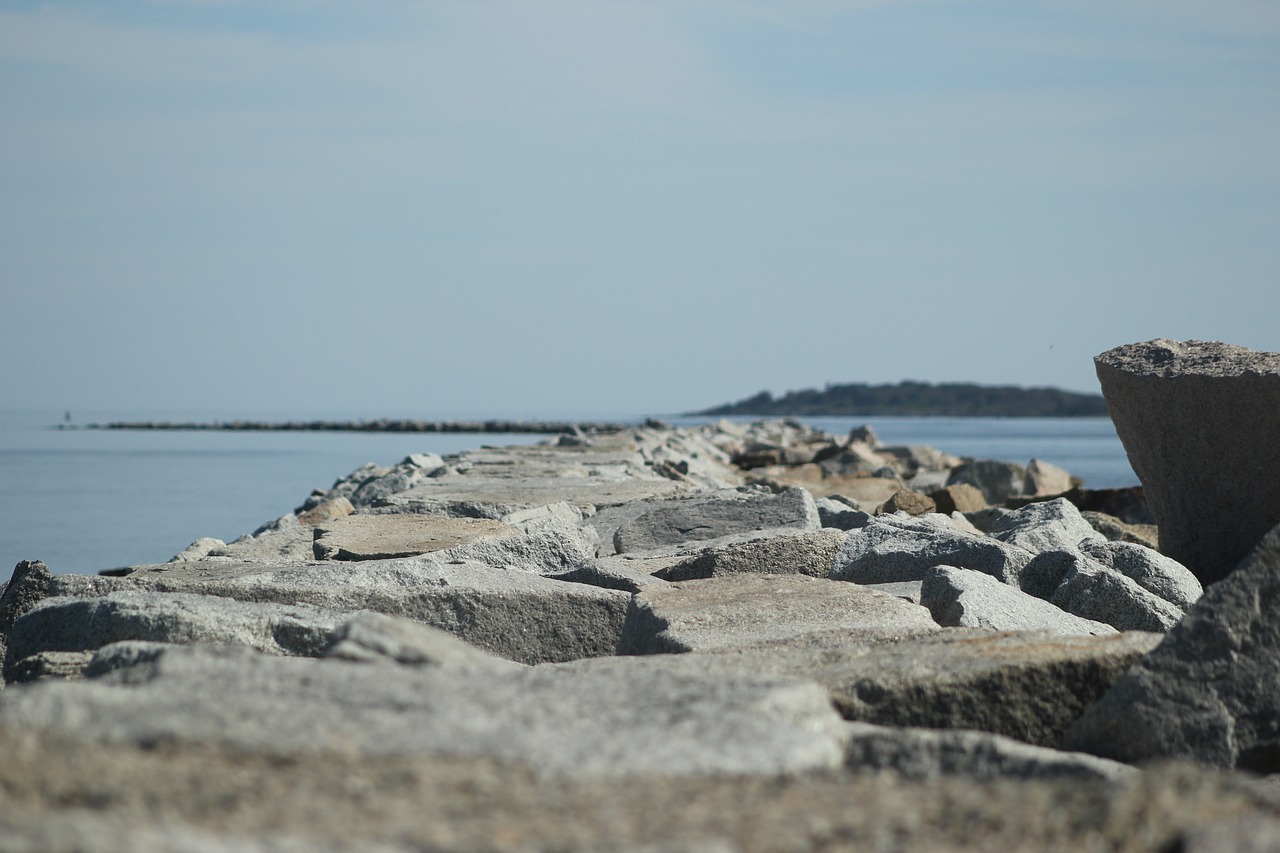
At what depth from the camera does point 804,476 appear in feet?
50.3

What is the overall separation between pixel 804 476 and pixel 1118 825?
1388 centimetres

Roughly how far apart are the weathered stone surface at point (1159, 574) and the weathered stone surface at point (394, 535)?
2509 mm

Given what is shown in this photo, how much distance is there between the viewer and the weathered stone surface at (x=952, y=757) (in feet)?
7.10

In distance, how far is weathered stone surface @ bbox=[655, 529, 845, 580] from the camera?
16.2ft

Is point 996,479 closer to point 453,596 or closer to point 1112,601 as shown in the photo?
point 1112,601

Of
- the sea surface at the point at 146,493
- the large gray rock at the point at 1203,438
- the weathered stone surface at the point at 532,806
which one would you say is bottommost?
the sea surface at the point at 146,493

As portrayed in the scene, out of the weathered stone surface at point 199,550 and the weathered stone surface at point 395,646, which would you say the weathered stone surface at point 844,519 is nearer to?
the weathered stone surface at point 199,550

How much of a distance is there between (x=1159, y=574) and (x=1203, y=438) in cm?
69

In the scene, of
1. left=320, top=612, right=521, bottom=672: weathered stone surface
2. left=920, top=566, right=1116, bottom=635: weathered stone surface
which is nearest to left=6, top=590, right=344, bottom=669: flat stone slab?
left=320, top=612, right=521, bottom=672: weathered stone surface

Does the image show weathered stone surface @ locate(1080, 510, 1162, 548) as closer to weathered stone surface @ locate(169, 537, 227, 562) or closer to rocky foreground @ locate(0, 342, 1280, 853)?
rocky foreground @ locate(0, 342, 1280, 853)

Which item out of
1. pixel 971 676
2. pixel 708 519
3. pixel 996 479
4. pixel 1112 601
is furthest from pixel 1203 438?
pixel 996 479

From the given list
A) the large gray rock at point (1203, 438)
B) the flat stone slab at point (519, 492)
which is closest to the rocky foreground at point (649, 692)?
the large gray rock at point (1203, 438)

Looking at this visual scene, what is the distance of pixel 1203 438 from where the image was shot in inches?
207

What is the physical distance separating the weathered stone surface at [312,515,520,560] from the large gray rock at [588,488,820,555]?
2.71 ft
